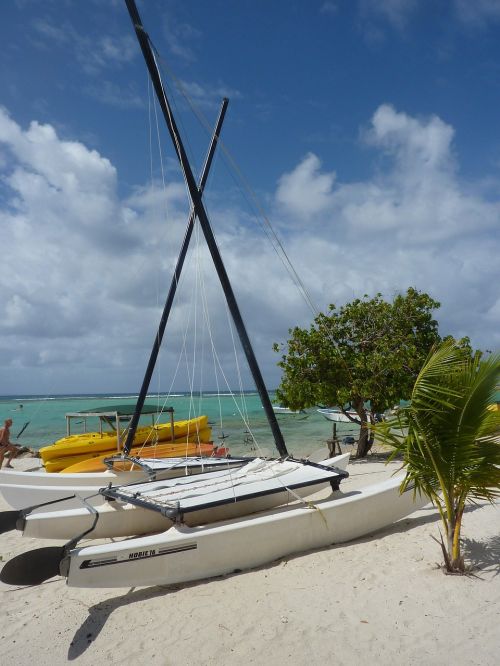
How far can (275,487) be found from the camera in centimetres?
664

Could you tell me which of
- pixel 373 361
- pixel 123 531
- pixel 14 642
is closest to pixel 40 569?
pixel 14 642

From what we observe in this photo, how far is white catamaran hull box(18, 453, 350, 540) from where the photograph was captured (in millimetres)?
6852

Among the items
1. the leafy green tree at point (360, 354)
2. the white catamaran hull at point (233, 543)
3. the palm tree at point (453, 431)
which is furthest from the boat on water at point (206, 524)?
the leafy green tree at point (360, 354)

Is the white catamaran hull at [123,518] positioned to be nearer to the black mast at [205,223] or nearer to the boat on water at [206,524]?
the boat on water at [206,524]

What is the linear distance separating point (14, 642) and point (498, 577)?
17.8 ft

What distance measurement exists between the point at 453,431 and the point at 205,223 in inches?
275

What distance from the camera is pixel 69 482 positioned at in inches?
385

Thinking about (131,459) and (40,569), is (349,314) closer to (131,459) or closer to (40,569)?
(131,459)

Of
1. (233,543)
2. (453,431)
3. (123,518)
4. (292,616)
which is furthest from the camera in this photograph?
(123,518)

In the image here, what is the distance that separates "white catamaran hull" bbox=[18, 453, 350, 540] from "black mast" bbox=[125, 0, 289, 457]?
184 cm

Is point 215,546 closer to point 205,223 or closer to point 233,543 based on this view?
point 233,543

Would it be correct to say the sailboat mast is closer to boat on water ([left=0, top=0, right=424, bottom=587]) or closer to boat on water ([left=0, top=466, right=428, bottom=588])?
boat on water ([left=0, top=0, right=424, bottom=587])

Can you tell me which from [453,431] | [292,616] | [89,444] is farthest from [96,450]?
[453,431]

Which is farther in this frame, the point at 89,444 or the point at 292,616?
the point at 89,444
